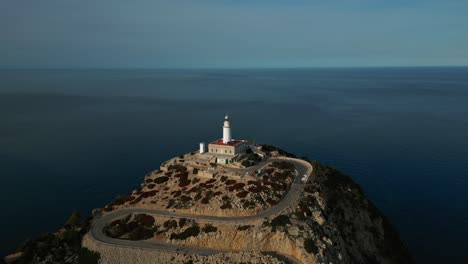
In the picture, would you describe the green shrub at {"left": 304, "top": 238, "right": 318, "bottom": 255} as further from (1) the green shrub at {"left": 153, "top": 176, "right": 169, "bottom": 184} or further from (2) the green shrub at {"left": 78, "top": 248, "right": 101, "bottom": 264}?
(1) the green shrub at {"left": 153, "top": 176, "right": 169, "bottom": 184}

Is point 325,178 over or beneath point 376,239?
over

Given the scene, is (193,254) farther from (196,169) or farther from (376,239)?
(376,239)

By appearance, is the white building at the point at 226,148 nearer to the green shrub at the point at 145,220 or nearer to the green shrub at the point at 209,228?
the green shrub at the point at 145,220

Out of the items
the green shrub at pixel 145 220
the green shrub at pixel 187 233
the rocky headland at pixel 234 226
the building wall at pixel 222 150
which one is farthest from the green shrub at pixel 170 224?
the building wall at pixel 222 150

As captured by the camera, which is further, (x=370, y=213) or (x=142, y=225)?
(x=370, y=213)

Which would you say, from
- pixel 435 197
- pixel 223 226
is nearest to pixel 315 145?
pixel 435 197

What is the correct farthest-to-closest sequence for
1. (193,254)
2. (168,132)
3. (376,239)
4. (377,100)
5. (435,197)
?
(377,100)
(168,132)
(435,197)
(376,239)
(193,254)

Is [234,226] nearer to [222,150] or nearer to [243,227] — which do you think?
[243,227]

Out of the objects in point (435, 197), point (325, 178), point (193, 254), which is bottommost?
point (435, 197)
